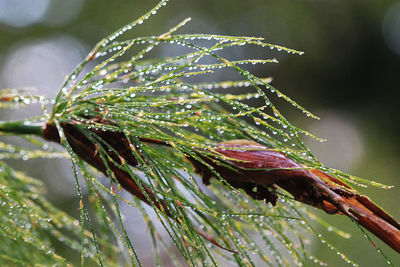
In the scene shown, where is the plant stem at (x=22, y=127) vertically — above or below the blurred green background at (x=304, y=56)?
below

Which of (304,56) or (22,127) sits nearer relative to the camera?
(22,127)

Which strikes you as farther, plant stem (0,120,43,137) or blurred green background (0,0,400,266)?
blurred green background (0,0,400,266)

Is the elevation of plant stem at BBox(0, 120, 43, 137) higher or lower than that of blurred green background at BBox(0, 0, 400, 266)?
lower

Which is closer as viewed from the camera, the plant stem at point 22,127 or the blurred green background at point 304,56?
the plant stem at point 22,127

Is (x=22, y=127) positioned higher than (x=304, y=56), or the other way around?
(x=304, y=56)
